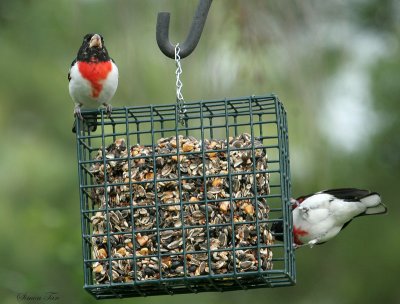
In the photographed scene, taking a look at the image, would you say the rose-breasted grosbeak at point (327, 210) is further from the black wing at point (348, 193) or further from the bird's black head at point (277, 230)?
the bird's black head at point (277, 230)

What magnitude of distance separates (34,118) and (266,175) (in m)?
5.10

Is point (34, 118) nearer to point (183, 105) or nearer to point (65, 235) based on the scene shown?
point (65, 235)

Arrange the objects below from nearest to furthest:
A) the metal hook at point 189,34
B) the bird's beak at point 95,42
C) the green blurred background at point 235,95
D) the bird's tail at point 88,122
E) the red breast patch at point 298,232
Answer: the metal hook at point 189,34, the green blurred background at point 235,95, the bird's tail at point 88,122, the bird's beak at point 95,42, the red breast patch at point 298,232

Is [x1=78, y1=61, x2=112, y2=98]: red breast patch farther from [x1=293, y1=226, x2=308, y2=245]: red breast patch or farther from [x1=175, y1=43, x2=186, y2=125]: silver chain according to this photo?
[x1=293, y1=226, x2=308, y2=245]: red breast patch

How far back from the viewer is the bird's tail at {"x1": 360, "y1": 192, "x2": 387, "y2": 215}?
836 centimetres

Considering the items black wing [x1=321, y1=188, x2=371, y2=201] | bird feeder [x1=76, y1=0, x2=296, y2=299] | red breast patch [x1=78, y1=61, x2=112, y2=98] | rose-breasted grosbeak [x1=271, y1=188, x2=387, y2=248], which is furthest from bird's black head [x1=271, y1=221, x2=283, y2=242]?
red breast patch [x1=78, y1=61, x2=112, y2=98]

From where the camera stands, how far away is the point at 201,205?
6.67 m

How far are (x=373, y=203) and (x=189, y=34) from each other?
2558 mm

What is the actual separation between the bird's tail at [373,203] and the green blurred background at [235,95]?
1.94 feet

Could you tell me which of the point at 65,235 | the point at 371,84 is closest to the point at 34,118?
the point at 65,235

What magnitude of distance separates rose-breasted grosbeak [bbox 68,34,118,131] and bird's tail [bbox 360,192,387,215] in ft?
7.17

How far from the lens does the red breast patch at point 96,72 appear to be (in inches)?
290

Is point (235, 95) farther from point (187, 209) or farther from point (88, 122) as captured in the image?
point (88, 122)

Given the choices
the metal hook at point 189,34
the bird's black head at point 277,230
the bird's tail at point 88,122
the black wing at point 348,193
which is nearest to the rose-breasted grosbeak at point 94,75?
the bird's tail at point 88,122
